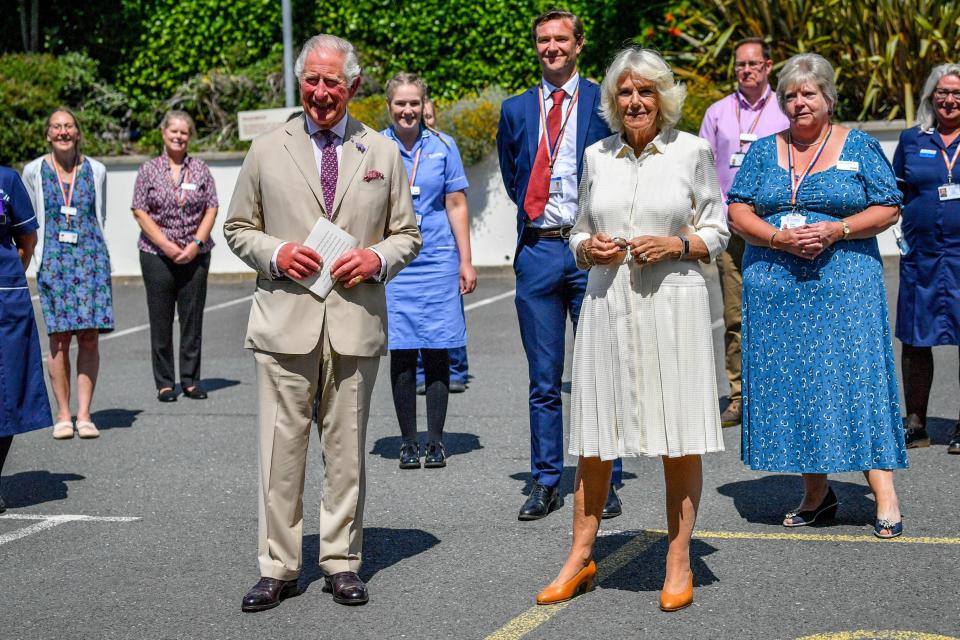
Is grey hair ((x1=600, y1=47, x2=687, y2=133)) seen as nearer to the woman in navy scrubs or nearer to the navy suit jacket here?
the navy suit jacket

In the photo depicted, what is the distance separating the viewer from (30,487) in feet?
24.2

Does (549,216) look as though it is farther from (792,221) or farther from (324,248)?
(324,248)

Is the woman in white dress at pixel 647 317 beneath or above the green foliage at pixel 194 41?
beneath

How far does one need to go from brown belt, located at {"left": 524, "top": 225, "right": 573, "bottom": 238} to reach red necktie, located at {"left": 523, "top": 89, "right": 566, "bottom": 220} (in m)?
0.06

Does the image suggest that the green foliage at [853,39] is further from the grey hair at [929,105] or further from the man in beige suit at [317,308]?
the man in beige suit at [317,308]

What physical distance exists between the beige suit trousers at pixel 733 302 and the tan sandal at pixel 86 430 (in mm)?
3965

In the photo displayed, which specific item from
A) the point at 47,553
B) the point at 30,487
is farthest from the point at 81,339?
the point at 47,553

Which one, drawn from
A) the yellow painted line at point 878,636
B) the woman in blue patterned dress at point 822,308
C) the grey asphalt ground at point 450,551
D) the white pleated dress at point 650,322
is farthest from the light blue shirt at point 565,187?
the yellow painted line at point 878,636

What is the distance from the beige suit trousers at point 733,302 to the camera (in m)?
8.68

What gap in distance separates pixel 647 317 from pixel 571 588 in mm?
1031

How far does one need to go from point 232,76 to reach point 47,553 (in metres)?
16.1

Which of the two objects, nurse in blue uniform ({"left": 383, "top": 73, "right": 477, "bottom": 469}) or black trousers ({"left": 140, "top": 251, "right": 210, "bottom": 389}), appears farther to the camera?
black trousers ({"left": 140, "top": 251, "right": 210, "bottom": 389})

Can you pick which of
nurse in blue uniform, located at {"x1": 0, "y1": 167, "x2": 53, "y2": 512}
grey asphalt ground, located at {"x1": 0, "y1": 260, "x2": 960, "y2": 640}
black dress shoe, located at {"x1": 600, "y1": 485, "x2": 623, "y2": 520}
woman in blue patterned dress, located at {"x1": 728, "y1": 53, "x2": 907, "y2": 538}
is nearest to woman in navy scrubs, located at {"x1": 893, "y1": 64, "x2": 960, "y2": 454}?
grey asphalt ground, located at {"x1": 0, "y1": 260, "x2": 960, "y2": 640}

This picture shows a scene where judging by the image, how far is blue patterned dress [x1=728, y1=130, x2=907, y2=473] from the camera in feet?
19.5
